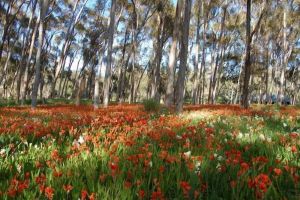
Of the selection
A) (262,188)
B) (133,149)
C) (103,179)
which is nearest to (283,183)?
(262,188)

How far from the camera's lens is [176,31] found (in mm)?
23734

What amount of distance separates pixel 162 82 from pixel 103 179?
2173 inches

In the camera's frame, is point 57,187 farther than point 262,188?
Yes

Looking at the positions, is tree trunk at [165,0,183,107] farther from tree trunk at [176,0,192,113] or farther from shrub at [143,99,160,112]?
tree trunk at [176,0,192,113]

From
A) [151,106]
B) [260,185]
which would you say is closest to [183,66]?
[151,106]

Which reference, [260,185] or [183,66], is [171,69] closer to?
[183,66]

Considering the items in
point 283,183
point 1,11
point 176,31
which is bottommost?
point 283,183

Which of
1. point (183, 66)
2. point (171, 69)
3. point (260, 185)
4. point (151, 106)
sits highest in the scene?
point (171, 69)

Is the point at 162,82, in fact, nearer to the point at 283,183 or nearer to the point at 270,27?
the point at 270,27

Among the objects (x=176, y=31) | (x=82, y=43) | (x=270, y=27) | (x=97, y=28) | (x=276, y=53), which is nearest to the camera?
(x=176, y=31)

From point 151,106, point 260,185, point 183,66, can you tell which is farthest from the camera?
point 151,106

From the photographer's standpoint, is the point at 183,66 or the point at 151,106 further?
the point at 151,106

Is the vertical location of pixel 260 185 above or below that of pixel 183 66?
below

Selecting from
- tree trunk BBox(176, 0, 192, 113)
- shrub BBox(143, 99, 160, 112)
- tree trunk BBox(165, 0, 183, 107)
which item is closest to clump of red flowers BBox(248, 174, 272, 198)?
tree trunk BBox(176, 0, 192, 113)
